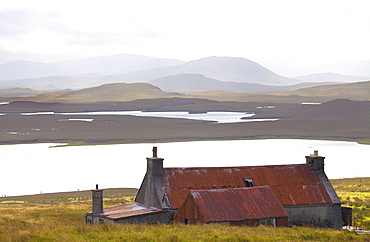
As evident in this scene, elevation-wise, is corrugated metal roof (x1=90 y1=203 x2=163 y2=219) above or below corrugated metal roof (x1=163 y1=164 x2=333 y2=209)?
below

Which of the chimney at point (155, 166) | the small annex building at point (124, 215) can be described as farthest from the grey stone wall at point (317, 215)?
the chimney at point (155, 166)

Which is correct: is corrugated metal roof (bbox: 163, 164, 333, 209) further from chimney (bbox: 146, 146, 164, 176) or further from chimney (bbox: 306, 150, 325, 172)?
chimney (bbox: 146, 146, 164, 176)

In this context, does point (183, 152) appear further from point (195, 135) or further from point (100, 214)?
point (100, 214)

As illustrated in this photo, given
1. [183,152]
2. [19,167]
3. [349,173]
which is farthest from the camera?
[183,152]

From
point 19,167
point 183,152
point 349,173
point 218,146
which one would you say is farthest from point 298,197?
point 218,146

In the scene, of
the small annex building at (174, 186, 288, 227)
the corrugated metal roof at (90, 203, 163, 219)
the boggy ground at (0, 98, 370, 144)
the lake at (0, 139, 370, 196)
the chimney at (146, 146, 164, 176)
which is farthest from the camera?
the boggy ground at (0, 98, 370, 144)

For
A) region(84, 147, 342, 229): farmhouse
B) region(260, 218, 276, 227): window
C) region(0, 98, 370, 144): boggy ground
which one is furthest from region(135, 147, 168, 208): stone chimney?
region(0, 98, 370, 144): boggy ground

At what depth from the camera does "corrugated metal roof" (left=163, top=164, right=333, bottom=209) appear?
1313 inches

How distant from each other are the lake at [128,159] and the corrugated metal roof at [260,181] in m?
38.1

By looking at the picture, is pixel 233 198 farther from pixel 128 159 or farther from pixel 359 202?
pixel 128 159

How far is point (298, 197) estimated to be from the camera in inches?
1340

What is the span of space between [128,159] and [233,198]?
72.4 meters

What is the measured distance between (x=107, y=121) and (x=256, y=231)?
507 feet

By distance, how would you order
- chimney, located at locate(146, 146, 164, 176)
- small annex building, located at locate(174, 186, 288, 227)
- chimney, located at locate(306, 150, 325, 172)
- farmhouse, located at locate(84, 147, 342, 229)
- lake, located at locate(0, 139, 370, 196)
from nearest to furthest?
small annex building, located at locate(174, 186, 288, 227) < farmhouse, located at locate(84, 147, 342, 229) < chimney, located at locate(146, 146, 164, 176) < chimney, located at locate(306, 150, 325, 172) < lake, located at locate(0, 139, 370, 196)
